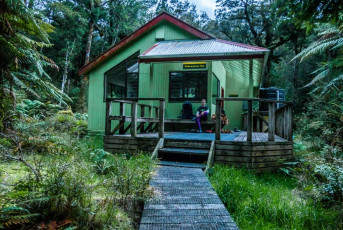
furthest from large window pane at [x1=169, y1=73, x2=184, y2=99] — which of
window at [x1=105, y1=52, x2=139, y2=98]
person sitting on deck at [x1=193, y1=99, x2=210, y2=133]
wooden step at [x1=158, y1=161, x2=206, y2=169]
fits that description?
wooden step at [x1=158, y1=161, x2=206, y2=169]

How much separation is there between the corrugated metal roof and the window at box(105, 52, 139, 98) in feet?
4.42

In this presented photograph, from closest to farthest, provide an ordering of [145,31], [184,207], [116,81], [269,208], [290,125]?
[184,207] → [269,208] → [290,125] → [145,31] → [116,81]

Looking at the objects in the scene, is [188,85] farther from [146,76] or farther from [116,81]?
[116,81]

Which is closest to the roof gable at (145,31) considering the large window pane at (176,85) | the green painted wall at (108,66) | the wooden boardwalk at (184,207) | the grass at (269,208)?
the green painted wall at (108,66)

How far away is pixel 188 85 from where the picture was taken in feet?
31.3

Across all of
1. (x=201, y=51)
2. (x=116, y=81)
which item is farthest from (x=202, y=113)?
(x=116, y=81)

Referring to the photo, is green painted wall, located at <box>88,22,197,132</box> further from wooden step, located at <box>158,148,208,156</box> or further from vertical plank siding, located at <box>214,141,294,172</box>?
vertical plank siding, located at <box>214,141,294,172</box>

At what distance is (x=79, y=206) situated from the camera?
7.69 ft

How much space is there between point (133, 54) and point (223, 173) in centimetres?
725

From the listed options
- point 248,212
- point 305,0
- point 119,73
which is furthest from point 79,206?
point 119,73

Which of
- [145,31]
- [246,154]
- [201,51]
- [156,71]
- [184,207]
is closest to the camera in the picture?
[184,207]

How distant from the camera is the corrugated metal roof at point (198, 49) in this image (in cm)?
741

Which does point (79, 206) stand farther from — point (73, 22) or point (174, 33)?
point (73, 22)

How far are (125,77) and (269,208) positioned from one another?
8.23m
